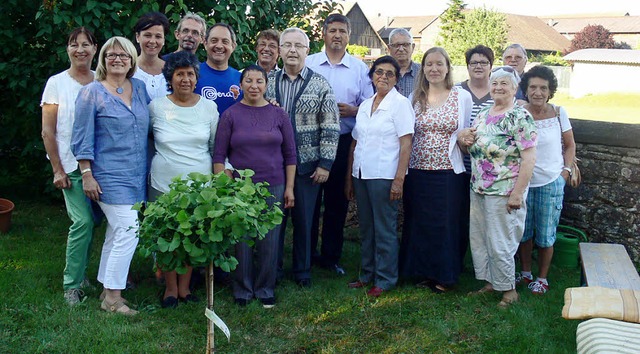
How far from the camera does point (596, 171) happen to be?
5.89m

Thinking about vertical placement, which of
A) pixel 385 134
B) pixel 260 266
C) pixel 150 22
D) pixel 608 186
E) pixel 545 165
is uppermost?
pixel 150 22

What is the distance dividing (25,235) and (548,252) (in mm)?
5052

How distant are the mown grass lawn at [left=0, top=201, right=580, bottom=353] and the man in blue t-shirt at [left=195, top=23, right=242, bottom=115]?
1.56 meters

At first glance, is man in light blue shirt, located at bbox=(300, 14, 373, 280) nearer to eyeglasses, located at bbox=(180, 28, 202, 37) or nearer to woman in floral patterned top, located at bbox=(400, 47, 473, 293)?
woman in floral patterned top, located at bbox=(400, 47, 473, 293)

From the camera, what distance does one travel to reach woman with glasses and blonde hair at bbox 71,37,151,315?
411 cm

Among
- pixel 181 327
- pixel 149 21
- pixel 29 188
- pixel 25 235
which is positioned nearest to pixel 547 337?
pixel 181 327

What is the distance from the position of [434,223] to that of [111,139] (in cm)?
256

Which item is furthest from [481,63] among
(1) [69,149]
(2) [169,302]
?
(1) [69,149]

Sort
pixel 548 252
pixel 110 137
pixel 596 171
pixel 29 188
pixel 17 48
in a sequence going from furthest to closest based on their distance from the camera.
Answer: pixel 29 188, pixel 17 48, pixel 596 171, pixel 548 252, pixel 110 137

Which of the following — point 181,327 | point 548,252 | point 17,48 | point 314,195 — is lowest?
point 181,327

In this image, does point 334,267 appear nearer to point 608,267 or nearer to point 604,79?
point 608,267

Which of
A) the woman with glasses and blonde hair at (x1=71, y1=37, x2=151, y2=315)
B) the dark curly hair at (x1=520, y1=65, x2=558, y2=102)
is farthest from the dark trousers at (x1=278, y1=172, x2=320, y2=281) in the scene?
the dark curly hair at (x1=520, y1=65, x2=558, y2=102)

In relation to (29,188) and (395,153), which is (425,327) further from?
(29,188)

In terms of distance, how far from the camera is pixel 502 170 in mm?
4461
